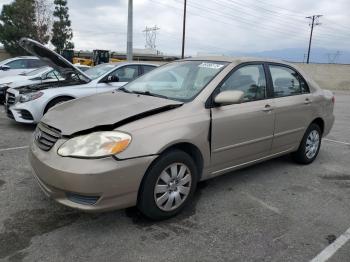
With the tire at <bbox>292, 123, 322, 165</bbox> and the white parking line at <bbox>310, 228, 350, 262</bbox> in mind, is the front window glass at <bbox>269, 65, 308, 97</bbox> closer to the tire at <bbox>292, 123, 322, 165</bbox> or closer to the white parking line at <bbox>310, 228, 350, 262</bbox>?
the tire at <bbox>292, 123, 322, 165</bbox>

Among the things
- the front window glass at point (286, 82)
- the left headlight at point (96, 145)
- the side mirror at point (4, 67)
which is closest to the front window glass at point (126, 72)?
the front window glass at point (286, 82)

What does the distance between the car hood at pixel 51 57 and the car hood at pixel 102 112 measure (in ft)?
10.5

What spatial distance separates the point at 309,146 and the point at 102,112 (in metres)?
3.37

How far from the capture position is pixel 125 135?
306 cm

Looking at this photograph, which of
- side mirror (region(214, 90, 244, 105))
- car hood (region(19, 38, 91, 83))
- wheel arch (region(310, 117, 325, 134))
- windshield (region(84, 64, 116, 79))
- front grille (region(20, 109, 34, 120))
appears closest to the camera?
side mirror (region(214, 90, 244, 105))

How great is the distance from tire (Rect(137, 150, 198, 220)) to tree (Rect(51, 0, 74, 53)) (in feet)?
125

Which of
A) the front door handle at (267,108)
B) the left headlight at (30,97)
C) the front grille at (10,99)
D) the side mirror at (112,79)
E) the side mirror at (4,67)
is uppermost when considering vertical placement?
the side mirror at (112,79)

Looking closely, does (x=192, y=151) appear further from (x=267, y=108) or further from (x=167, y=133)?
(x=267, y=108)

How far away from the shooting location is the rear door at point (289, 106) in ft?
15.1

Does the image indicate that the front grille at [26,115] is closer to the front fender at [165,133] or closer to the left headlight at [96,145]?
the left headlight at [96,145]

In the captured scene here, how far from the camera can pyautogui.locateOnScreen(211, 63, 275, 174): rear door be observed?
382 cm

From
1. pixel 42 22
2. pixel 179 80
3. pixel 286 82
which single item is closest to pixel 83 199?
pixel 179 80

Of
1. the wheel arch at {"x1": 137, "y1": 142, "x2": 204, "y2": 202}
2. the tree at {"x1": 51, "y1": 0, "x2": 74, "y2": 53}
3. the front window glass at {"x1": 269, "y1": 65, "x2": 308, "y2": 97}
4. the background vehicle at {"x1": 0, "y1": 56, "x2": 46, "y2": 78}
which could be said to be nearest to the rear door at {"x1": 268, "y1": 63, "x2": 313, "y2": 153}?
the front window glass at {"x1": 269, "y1": 65, "x2": 308, "y2": 97}

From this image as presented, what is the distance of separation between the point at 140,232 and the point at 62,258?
717mm
